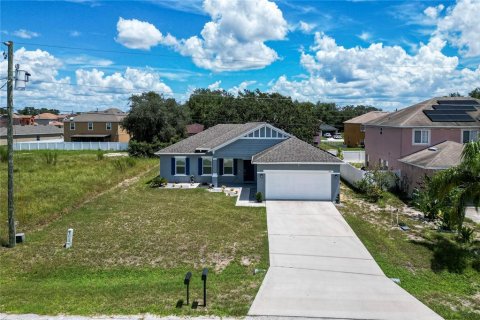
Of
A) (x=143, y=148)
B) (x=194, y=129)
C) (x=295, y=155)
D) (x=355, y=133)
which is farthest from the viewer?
(x=355, y=133)

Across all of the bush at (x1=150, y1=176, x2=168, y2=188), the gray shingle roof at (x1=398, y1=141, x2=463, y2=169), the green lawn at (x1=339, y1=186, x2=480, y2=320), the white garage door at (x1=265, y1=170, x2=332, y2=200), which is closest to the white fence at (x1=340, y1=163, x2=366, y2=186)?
the gray shingle roof at (x1=398, y1=141, x2=463, y2=169)

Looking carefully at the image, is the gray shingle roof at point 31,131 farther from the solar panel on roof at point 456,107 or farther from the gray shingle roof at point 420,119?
the solar panel on roof at point 456,107

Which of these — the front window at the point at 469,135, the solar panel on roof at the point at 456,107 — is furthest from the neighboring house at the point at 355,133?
the front window at the point at 469,135

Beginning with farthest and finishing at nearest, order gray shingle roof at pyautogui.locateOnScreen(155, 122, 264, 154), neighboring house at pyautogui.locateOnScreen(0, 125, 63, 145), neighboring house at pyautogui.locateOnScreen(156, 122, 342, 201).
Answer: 1. neighboring house at pyautogui.locateOnScreen(0, 125, 63, 145)
2. gray shingle roof at pyautogui.locateOnScreen(155, 122, 264, 154)
3. neighboring house at pyautogui.locateOnScreen(156, 122, 342, 201)

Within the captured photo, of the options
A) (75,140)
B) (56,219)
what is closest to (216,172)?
(56,219)

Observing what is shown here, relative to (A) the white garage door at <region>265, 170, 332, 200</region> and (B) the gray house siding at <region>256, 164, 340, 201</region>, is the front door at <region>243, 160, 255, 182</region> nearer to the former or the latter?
(B) the gray house siding at <region>256, 164, 340, 201</region>

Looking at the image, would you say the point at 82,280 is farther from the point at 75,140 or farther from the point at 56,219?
the point at 75,140

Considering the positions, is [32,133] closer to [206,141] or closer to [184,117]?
[184,117]

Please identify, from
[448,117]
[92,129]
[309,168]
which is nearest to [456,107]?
[448,117]
